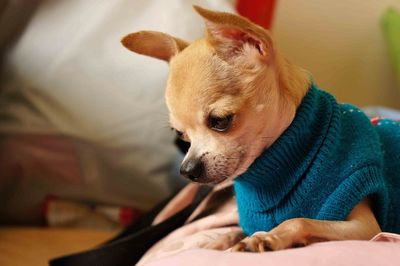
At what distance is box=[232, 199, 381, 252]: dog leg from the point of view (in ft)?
2.81

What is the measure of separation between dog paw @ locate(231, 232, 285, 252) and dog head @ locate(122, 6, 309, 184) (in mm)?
164

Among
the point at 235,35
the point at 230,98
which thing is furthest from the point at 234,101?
the point at 235,35

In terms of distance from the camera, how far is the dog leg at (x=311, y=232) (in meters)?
0.86

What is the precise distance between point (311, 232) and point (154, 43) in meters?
0.49

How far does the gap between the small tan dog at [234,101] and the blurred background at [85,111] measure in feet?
2.01

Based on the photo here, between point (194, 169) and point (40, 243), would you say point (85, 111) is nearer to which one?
point (40, 243)

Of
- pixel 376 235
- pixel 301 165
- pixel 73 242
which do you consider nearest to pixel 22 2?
pixel 73 242

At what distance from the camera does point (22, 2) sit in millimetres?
1684

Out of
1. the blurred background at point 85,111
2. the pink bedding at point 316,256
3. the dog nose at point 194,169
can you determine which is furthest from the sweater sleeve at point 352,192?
the blurred background at point 85,111

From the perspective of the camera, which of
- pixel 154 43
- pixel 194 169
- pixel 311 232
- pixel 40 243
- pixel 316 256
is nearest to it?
pixel 316 256

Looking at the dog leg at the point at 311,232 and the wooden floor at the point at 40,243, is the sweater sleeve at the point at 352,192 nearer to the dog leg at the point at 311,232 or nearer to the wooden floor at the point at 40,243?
the dog leg at the point at 311,232

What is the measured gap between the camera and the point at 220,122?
3.16 feet

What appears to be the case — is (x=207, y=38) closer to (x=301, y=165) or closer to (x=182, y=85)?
(x=182, y=85)

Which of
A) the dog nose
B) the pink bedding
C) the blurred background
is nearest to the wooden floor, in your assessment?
the blurred background
